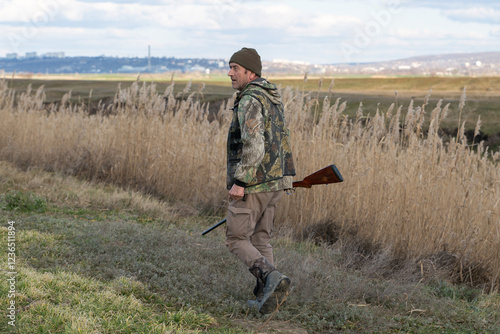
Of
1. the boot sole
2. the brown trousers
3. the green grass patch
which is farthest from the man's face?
the green grass patch

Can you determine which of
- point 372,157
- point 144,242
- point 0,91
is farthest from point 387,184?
point 0,91

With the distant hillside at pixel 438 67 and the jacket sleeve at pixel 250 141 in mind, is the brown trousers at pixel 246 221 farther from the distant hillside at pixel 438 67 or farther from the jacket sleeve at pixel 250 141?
the distant hillside at pixel 438 67

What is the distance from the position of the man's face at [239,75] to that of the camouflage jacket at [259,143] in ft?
0.27

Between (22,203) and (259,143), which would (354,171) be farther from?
(22,203)

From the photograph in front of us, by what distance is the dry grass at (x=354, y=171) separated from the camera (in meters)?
6.30

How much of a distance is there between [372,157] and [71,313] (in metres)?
4.46

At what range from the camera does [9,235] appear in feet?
18.9

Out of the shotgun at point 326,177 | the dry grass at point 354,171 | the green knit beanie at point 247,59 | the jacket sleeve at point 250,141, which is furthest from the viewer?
the dry grass at point 354,171

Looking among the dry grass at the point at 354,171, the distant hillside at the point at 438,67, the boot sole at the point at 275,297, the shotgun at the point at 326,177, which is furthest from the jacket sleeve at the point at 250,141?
the distant hillside at the point at 438,67

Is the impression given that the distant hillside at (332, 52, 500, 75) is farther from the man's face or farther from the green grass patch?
the man's face

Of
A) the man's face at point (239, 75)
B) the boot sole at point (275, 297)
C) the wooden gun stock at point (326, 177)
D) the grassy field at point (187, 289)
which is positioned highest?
the man's face at point (239, 75)

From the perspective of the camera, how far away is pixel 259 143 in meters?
3.94

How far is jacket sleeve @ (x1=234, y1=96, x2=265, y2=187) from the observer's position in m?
3.93

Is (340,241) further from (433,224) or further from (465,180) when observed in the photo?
(465,180)
